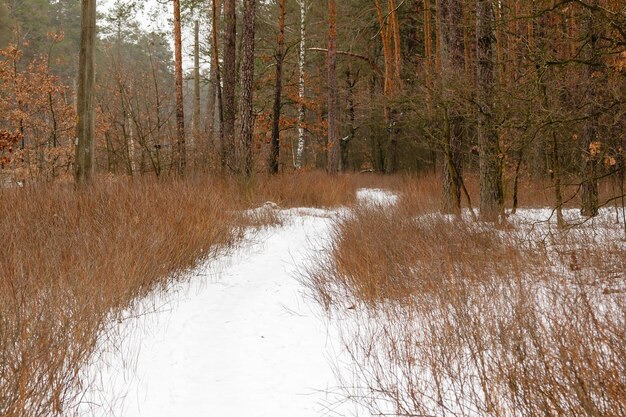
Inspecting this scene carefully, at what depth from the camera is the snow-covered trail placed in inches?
89.1

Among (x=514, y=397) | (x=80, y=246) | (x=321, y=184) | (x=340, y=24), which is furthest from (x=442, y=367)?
(x=340, y=24)

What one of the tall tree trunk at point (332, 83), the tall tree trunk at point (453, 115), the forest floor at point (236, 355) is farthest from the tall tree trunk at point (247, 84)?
the forest floor at point (236, 355)

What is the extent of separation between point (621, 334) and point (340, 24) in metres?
17.8

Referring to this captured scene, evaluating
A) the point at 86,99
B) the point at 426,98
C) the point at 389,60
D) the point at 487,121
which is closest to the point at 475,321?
the point at 487,121

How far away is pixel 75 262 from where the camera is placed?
358cm

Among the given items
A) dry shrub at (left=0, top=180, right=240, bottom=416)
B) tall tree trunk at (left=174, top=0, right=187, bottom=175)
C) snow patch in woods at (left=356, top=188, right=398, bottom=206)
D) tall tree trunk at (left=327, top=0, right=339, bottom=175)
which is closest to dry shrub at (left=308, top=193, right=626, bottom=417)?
dry shrub at (left=0, top=180, right=240, bottom=416)

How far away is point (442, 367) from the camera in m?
2.32

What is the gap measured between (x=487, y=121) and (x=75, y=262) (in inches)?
213

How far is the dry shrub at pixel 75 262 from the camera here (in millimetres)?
2029

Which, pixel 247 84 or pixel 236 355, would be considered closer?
pixel 236 355

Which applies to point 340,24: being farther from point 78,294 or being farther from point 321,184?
point 78,294

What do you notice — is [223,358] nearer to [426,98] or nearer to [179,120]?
[426,98]

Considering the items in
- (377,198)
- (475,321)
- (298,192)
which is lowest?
(475,321)

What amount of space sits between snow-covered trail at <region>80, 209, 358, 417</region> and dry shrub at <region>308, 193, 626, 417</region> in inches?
9.7
